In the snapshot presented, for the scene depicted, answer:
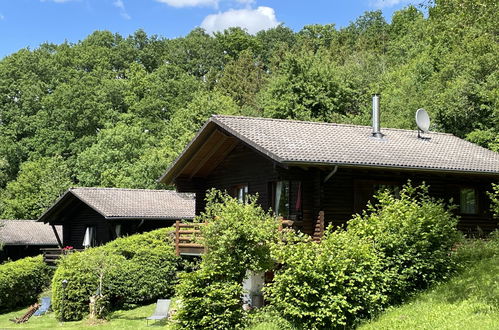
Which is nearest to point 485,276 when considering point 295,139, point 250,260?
point 250,260

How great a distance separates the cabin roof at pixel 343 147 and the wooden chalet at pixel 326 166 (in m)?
0.03

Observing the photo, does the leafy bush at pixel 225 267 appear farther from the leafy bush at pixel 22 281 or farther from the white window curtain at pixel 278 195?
the leafy bush at pixel 22 281

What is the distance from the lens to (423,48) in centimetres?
4788

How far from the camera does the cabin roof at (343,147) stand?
64.3 feet

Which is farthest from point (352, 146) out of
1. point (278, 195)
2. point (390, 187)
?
point (278, 195)

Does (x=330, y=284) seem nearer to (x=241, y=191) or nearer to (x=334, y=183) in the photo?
(x=334, y=183)

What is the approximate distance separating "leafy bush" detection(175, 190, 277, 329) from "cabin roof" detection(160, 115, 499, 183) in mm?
2367

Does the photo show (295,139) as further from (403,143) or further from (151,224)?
(151,224)

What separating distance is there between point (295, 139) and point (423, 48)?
29647 mm

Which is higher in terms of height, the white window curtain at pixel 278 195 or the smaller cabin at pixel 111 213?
the white window curtain at pixel 278 195

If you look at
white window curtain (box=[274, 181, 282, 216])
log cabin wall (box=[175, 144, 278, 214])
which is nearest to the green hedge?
log cabin wall (box=[175, 144, 278, 214])

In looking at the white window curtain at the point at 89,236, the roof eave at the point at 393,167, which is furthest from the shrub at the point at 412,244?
the white window curtain at the point at 89,236

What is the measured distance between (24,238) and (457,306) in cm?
3403

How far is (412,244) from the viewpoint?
1595cm
